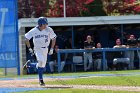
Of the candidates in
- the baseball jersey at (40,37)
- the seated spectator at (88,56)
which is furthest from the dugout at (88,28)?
the baseball jersey at (40,37)

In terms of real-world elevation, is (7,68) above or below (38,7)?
below

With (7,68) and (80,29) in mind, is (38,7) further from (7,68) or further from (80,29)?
(7,68)

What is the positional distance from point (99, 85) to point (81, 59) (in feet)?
31.8

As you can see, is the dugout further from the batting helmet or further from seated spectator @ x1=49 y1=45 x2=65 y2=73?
the batting helmet

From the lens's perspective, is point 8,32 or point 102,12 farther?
point 102,12

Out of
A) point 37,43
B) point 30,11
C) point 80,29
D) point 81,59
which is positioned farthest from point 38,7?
→ point 37,43

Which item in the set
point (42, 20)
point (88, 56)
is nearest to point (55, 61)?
point (88, 56)

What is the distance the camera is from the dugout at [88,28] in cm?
2472

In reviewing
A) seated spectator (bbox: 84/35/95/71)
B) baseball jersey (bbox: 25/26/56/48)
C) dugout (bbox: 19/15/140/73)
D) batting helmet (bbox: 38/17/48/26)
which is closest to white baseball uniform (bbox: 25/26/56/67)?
baseball jersey (bbox: 25/26/56/48)

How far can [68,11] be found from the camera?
36344mm

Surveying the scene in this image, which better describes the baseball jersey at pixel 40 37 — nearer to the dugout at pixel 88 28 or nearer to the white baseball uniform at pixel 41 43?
the white baseball uniform at pixel 41 43

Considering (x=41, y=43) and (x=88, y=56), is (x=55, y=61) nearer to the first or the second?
(x=88, y=56)

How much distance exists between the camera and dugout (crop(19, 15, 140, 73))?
24.7m

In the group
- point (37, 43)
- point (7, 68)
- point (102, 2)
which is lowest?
point (7, 68)
